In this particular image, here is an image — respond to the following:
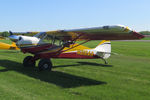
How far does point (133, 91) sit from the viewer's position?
18.5ft

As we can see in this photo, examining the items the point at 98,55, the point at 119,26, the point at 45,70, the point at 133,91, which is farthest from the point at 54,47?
the point at 133,91

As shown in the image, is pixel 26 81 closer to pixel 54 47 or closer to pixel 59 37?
pixel 54 47

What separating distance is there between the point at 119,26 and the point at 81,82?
2608 millimetres

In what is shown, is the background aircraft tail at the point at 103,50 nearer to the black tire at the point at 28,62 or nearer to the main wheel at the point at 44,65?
the main wheel at the point at 44,65

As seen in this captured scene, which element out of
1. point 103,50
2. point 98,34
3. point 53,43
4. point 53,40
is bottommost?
point 103,50

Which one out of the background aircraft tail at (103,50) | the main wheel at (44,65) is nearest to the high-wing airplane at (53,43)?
the main wheel at (44,65)

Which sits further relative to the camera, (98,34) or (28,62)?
(28,62)

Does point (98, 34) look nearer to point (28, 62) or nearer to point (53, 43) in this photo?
point (53, 43)

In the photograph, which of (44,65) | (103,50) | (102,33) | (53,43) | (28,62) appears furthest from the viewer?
(103,50)

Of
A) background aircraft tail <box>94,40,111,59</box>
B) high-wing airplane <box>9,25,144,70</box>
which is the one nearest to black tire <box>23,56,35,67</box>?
high-wing airplane <box>9,25,144,70</box>

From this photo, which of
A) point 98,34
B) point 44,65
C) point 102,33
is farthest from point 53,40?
point 102,33

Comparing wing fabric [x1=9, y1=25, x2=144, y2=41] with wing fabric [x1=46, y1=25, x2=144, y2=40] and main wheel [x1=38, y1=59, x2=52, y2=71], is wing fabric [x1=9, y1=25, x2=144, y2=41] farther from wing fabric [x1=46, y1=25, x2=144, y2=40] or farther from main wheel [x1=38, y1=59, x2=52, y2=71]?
main wheel [x1=38, y1=59, x2=52, y2=71]

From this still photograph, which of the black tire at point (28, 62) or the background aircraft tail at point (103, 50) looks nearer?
the black tire at point (28, 62)

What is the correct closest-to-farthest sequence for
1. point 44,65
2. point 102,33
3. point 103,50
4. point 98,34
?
point 102,33 → point 98,34 → point 44,65 → point 103,50
